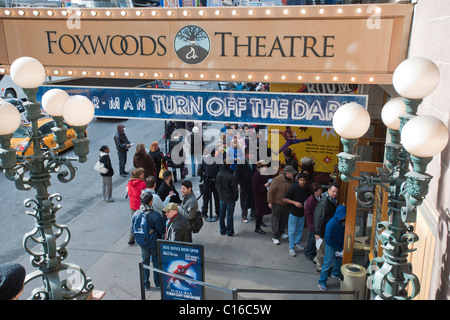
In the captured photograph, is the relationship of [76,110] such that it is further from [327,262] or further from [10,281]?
[327,262]

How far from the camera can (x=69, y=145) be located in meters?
16.0

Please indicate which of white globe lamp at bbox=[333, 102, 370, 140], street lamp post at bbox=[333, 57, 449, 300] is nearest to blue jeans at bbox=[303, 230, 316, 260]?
street lamp post at bbox=[333, 57, 449, 300]

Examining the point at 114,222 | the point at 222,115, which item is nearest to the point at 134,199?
the point at 114,222

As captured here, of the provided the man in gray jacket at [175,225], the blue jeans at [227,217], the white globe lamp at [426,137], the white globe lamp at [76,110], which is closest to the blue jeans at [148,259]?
the man in gray jacket at [175,225]

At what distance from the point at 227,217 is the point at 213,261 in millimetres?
1101

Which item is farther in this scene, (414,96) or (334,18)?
(334,18)

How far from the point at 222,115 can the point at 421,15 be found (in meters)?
2.54

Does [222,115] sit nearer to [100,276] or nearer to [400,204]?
[400,204]

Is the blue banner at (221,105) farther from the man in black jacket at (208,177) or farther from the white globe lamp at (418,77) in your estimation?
the man in black jacket at (208,177)

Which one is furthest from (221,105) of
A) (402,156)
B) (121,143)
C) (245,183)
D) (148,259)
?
(121,143)

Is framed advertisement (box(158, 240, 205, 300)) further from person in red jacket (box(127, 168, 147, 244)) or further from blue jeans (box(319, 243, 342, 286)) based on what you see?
person in red jacket (box(127, 168, 147, 244))

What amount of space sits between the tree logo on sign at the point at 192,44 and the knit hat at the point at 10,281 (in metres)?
3.37

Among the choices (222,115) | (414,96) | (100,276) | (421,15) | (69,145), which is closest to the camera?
(414,96)
